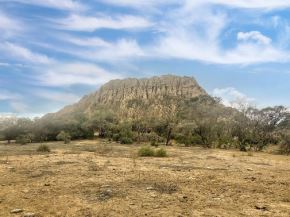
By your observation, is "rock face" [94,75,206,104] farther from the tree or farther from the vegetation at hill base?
the tree

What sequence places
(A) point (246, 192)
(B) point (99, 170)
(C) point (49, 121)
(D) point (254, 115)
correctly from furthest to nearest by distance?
(C) point (49, 121) → (D) point (254, 115) → (B) point (99, 170) → (A) point (246, 192)

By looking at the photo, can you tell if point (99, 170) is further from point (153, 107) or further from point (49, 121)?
point (153, 107)

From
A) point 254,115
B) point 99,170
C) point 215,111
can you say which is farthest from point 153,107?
point 99,170

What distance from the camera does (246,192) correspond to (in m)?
13.2

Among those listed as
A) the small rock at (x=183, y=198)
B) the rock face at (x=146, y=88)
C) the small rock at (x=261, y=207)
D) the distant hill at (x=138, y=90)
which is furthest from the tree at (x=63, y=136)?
the rock face at (x=146, y=88)

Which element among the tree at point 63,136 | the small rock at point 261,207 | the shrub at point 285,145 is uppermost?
the tree at point 63,136

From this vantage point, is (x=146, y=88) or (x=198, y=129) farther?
(x=146, y=88)

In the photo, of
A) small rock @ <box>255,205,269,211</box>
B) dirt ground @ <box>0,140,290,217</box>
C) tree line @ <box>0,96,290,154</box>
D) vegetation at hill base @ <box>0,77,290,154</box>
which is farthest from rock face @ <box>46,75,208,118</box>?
small rock @ <box>255,205,269,211</box>

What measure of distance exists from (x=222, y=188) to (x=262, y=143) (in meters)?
43.5

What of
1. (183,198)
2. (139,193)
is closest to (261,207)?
(183,198)

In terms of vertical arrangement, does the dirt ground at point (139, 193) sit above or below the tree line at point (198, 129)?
below

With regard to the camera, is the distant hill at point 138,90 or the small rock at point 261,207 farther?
the distant hill at point 138,90

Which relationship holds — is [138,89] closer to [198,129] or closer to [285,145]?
[198,129]

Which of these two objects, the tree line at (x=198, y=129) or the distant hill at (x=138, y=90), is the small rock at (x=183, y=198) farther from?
the distant hill at (x=138, y=90)
